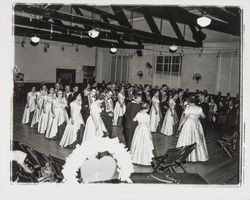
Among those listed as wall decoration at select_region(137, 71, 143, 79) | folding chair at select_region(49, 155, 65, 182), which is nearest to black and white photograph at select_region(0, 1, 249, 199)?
folding chair at select_region(49, 155, 65, 182)

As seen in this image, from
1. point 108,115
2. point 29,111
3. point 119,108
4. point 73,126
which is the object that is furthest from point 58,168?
point 119,108

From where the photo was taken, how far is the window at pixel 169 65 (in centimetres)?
1161

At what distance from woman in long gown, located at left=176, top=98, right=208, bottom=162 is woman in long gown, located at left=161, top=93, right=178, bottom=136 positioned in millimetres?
1750

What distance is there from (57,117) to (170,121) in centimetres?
313

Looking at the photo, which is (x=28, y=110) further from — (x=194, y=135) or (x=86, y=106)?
(x=194, y=135)

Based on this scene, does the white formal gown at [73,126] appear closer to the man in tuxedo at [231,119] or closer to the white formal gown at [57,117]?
the white formal gown at [57,117]

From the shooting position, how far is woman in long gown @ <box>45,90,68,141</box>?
6391 millimetres

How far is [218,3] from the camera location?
12.8ft

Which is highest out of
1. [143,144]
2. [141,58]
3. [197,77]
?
[141,58]

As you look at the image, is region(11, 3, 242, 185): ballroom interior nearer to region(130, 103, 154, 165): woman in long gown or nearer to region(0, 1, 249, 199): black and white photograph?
region(0, 1, 249, 199): black and white photograph

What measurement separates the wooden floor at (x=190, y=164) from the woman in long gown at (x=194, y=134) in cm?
17

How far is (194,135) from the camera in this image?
5609mm

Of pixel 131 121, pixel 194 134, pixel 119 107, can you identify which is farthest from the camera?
pixel 119 107

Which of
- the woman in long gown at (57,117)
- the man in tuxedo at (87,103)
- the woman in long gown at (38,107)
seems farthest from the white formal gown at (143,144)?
the woman in long gown at (38,107)
